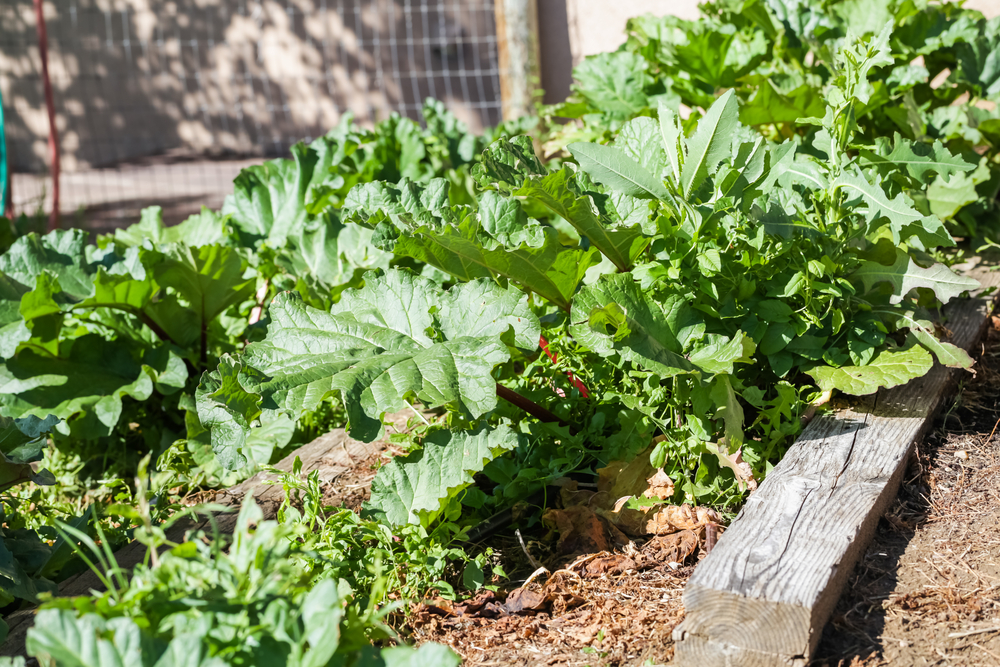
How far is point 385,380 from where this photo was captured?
1711mm

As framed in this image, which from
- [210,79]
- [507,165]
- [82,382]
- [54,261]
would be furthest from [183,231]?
[210,79]

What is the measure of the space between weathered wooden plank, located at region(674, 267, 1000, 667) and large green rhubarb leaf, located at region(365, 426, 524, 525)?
482 mm

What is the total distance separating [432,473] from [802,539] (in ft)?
2.42

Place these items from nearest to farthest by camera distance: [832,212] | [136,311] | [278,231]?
[832,212] < [136,311] < [278,231]

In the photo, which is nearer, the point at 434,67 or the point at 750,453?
the point at 750,453

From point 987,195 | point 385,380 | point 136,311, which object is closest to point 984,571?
point 385,380

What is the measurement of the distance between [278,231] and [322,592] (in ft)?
7.21

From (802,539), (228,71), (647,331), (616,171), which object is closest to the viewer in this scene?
(802,539)

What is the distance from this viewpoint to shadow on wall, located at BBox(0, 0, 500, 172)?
27.0 feet

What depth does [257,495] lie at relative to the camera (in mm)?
2119

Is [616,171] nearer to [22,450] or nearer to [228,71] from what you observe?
[22,450]

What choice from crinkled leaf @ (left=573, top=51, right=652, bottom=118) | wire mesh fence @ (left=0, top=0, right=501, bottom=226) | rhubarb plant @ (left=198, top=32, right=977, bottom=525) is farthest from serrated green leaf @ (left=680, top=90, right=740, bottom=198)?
wire mesh fence @ (left=0, top=0, right=501, bottom=226)

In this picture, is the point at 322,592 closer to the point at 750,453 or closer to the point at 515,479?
the point at 515,479

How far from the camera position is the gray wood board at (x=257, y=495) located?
166 centimetres
